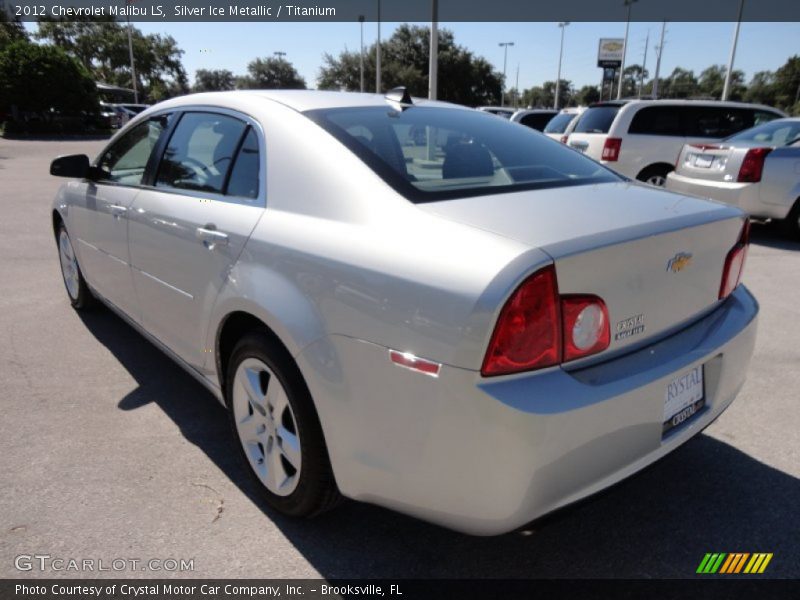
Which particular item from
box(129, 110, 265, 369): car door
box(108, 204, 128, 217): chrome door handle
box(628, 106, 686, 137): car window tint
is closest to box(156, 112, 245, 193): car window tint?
box(129, 110, 265, 369): car door

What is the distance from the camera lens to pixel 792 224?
25.2ft

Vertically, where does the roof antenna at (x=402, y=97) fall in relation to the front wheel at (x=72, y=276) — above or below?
above

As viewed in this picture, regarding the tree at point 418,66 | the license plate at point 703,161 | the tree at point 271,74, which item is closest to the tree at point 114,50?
the tree at point 271,74

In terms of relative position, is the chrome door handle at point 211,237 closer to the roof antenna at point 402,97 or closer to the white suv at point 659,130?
the roof antenna at point 402,97

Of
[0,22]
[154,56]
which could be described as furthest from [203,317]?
[154,56]

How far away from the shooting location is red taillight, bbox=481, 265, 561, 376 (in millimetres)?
1598

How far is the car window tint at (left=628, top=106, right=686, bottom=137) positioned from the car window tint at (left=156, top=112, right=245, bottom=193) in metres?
8.21

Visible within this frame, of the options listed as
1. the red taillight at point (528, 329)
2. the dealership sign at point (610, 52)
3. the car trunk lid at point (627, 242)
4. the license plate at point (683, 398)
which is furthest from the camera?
the dealership sign at point (610, 52)

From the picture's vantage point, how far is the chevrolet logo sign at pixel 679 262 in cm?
198

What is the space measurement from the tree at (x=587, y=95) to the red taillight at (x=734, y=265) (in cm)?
10394

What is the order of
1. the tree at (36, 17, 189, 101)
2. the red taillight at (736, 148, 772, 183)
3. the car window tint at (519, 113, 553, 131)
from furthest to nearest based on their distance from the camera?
1. the tree at (36, 17, 189, 101)
2. the car window tint at (519, 113, 553, 131)
3. the red taillight at (736, 148, 772, 183)

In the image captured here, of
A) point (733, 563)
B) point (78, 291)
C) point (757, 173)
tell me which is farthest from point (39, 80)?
point (733, 563)

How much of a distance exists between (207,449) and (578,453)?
1.93 meters

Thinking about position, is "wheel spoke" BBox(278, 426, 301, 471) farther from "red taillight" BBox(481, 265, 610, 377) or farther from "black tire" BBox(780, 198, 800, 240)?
"black tire" BBox(780, 198, 800, 240)
